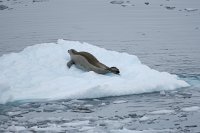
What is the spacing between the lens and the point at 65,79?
35.8ft

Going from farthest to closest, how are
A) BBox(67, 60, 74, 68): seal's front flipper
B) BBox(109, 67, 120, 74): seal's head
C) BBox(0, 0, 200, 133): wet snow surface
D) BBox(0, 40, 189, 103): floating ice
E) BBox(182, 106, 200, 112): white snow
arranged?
BBox(67, 60, 74, 68): seal's front flipper, BBox(109, 67, 120, 74): seal's head, BBox(0, 40, 189, 103): floating ice, BBox(182, 106, 200, 112): white snow, BBox(0, 0, 200, 133): wet snow surface

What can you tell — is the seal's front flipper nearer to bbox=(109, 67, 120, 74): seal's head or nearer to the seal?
the seal

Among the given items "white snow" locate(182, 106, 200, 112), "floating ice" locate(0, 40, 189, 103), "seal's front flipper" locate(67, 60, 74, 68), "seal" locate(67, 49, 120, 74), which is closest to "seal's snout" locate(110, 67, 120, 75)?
"seal" locate(67, 49, 120, 74)

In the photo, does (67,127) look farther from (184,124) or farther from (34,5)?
(34,5)

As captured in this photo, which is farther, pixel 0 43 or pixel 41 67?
pixel 0 43

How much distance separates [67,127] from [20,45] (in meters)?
10.1

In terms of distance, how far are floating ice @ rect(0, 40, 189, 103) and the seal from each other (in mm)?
154

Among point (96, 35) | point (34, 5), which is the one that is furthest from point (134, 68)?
point (34, 5)

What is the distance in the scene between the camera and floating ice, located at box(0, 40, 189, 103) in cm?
1010

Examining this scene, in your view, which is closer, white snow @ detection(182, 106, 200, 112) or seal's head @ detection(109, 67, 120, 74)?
white snow @ detection(182, 106, 200, 112)

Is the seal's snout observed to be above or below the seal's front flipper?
below

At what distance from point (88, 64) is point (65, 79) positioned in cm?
95

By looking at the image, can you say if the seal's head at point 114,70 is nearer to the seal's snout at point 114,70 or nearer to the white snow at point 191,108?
the seal's snout at point 114,70

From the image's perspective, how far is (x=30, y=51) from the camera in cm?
1334
